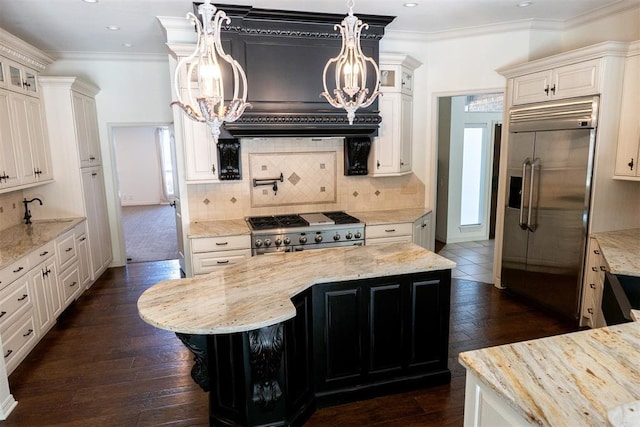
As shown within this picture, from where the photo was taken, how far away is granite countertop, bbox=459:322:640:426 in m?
1.25

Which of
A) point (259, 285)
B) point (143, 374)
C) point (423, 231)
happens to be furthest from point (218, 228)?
point (423, 231)

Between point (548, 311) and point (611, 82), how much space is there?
2192mm

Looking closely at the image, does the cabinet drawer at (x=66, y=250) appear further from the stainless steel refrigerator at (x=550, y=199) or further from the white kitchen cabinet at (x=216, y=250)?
the stainless steel refrigerator at (x=550, y=199)

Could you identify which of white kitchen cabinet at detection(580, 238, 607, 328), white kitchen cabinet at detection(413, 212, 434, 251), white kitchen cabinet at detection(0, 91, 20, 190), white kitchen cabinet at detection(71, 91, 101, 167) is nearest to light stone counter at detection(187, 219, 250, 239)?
white kitchen cabinet at detection(0, 91, 20, 190)

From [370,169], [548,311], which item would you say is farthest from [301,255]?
[548,311]

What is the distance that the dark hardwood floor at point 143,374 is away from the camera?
2.60m

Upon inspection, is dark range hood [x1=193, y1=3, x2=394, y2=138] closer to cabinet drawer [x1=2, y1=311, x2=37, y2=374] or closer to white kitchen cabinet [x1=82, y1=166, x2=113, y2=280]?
white kitchen cabinet [x1=82, y1=166, x2=113, y2=280]

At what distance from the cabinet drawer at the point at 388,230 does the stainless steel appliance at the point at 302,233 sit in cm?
9

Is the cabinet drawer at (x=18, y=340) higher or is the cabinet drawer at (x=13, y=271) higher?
the cabinet drawer at (x=13, y=271)

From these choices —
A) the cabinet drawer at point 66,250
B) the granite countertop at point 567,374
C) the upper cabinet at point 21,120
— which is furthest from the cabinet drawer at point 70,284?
the granite countertop at point 567,374

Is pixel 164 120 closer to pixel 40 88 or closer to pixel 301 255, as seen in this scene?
pixel 40 88

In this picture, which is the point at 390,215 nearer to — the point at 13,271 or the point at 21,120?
the point at 13,271

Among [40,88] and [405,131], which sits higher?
[40,88]

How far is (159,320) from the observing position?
1933 millimetres
